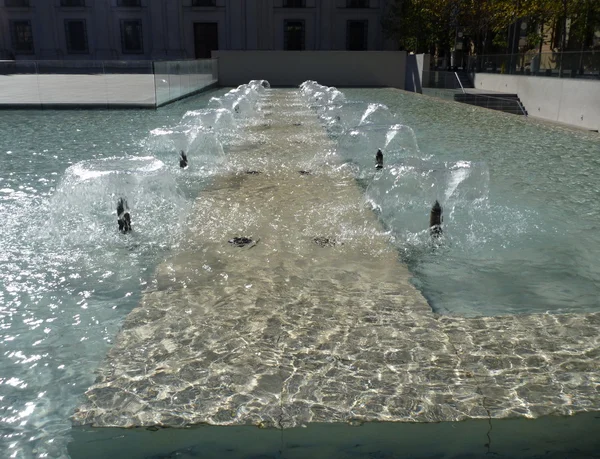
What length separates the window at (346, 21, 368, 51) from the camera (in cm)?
4178

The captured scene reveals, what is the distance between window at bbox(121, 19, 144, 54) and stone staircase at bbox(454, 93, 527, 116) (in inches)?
1098

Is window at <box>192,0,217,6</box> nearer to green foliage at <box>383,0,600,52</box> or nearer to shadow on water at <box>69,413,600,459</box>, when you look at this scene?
green foliage at <box>383,0,600,52</box>

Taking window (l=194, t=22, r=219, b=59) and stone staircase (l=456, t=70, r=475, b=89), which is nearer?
stone staircase (l=456, t=70, r=475, b=89)

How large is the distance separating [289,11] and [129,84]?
25.1 m

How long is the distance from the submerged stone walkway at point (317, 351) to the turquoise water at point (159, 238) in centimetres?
25

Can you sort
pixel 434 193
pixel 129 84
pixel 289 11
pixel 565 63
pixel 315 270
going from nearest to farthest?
pixel 315 270 < pixel 434 193 < pixel 565 63 < pixel 129 84 < pixel 289 11

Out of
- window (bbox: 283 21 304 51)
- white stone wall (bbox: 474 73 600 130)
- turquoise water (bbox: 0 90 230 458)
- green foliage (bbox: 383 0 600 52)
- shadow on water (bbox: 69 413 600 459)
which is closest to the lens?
shadow on water (bbox: 69 413 600 459)

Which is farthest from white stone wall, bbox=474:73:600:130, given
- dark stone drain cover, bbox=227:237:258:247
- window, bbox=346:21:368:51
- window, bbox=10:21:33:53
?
window, bbox=10:21:33:53

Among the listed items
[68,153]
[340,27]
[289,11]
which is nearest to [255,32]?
Result: [289,11]

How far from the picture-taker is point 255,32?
41.5 meters

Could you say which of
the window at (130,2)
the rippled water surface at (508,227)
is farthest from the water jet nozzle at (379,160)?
the window at (130,2)

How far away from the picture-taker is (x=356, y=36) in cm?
4209

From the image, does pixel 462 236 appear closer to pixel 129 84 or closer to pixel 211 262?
pixel 211 262

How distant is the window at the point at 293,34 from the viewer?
41.7 m
